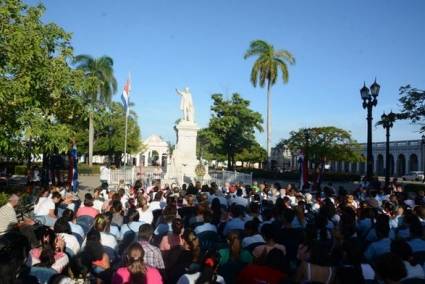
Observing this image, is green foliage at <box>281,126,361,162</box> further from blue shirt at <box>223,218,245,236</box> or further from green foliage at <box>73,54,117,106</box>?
blue shirt at <box>223,218,245,236</box>

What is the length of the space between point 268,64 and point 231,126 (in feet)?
27.0

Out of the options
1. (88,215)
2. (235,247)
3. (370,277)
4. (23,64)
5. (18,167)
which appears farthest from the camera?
(18,167)

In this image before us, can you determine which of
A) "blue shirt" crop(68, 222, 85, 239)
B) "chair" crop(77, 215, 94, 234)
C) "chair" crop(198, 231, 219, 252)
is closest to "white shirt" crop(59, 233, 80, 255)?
"blue shirt" crop(68, 222, 85, 239)

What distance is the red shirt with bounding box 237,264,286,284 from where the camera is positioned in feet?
15.1

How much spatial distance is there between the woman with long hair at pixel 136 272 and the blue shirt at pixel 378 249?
3.34 metres

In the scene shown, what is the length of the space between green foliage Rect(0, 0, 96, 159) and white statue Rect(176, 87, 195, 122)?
39.9 ft

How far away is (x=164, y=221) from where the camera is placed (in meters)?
7.52

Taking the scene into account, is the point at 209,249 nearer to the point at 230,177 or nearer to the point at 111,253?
the point at 111,253

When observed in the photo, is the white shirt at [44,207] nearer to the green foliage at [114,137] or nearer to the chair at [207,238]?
the chair at [207,238]

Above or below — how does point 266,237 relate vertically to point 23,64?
below

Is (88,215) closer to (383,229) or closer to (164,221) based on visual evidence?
(164,221)

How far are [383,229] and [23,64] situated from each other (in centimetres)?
1174

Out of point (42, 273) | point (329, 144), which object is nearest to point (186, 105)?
point (42, 273)

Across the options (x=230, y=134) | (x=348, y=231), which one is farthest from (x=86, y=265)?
(x=230, y=134)
